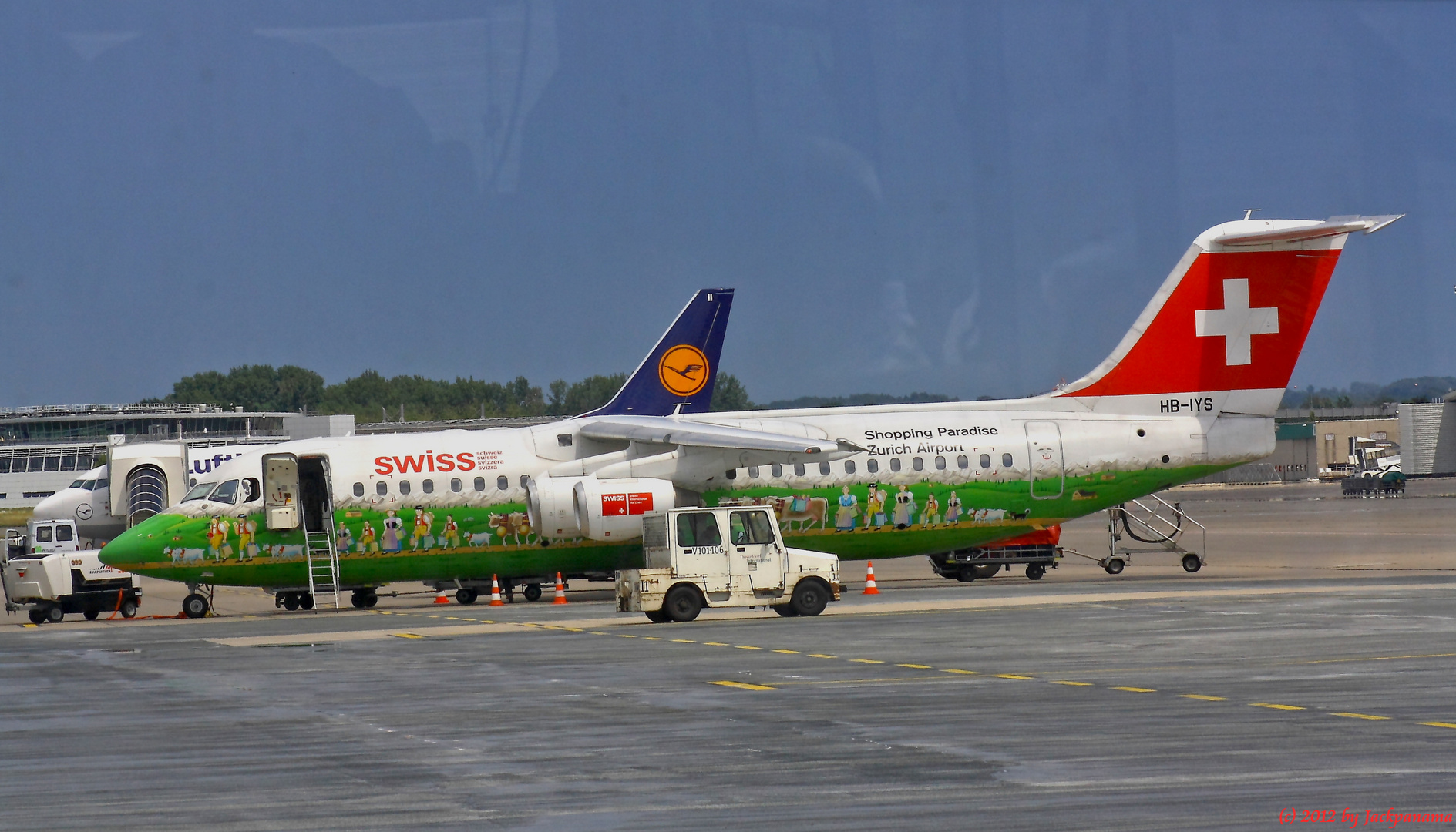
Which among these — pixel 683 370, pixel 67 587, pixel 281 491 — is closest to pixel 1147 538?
pixel 683 370

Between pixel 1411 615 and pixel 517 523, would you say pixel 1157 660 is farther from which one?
pixel 517 523

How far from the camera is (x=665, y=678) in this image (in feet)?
56.4

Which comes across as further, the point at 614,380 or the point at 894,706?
the point at 614,380

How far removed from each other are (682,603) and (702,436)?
539 centimetres

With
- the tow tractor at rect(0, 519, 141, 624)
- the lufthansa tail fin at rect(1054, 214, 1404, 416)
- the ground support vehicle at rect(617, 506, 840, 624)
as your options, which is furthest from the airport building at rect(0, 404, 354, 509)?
the ground support vehicle at rect(617, 506, 840, 624)

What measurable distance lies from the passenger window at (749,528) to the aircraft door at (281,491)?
10.9 m

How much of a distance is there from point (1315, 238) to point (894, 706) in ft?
75.3

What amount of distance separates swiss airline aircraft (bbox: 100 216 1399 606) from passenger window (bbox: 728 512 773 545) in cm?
424

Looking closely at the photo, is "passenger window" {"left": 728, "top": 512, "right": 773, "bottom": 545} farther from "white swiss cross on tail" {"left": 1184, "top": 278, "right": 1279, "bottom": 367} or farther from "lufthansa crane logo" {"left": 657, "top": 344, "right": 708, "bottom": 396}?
"lufthansa crane logo" {"left": 657, "top": 344, "right": 708, "bottom": 396}

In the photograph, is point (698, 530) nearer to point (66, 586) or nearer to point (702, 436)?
point (702, 436)

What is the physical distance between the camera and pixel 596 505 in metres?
30.2

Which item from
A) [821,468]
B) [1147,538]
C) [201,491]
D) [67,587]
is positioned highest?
[201,491]

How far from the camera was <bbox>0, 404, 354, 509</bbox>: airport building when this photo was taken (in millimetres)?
111000

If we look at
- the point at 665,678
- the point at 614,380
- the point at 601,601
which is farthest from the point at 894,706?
the point at 614,380
